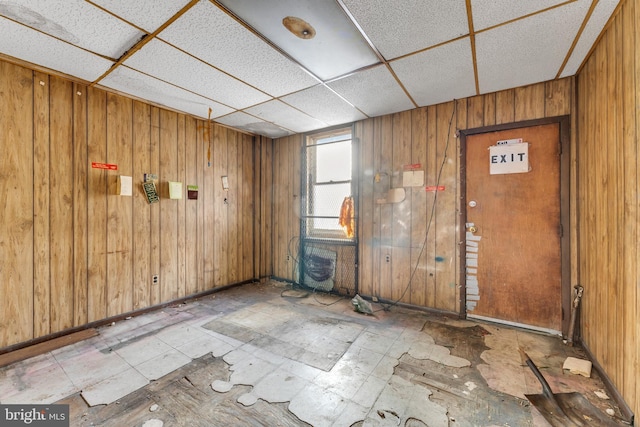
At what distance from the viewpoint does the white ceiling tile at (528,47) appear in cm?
183

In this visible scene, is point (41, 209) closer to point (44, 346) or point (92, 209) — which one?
point (92, 209)

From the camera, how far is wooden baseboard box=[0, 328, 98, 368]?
2.28 m

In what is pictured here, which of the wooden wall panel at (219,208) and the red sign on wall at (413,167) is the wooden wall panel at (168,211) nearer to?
the wooden wall panel at (219,208)

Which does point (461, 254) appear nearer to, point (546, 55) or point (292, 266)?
point (546, 55)

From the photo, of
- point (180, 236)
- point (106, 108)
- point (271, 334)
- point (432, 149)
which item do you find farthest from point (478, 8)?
point (180, 236)

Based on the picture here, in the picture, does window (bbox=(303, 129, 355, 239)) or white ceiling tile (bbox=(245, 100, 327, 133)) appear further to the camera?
window (bbox=(303, 129, 355, 239))

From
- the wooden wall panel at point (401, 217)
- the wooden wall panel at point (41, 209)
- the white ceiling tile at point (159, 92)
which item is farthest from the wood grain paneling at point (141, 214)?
the wooden wall panel at point (401, 217)

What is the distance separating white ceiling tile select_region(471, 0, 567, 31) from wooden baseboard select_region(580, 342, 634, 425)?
A: 2554mm

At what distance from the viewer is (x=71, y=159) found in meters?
2.75

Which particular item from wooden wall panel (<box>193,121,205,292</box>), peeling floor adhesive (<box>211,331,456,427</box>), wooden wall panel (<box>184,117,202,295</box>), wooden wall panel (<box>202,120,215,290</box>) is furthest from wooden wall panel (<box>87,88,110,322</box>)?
peeling floor adhesive (<box>211,331,456,427</box>)

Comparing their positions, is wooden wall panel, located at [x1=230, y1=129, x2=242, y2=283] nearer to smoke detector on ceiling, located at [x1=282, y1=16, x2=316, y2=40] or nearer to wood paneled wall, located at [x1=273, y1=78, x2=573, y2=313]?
wood paneled wall, located at [x1=273, y1=78, x2=573, y2=313]

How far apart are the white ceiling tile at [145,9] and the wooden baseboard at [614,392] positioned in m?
3.71

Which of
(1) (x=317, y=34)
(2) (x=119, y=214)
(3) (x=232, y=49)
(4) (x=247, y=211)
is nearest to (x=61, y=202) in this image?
(2) (x=119, y=214)

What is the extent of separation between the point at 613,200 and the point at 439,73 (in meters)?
1.70
